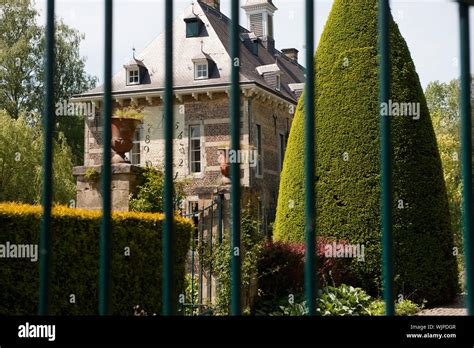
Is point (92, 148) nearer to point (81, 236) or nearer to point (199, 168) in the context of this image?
point (199, 168)

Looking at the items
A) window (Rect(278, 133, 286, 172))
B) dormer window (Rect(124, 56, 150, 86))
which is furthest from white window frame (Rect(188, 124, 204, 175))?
window (Rect(278, 133, 286, 172))

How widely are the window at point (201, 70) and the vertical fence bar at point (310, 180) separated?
18902 mm

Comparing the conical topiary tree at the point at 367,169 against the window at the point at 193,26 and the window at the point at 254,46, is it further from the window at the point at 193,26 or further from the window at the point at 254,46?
the window at the point at 254,46

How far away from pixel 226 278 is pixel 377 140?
10.6ft

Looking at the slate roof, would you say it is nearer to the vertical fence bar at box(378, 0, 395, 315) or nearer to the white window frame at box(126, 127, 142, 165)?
the white window frame at box(126, 127, 142, 165)

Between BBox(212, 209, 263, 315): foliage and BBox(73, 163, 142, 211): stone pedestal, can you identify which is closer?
BBox(212, 209, 263, 315): foliage

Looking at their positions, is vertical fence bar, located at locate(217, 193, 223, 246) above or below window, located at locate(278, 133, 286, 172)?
below

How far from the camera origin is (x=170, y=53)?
4.89ft

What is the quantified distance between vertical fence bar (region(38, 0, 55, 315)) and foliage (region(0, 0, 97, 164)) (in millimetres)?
21992

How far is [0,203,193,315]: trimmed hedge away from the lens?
19.0 feet

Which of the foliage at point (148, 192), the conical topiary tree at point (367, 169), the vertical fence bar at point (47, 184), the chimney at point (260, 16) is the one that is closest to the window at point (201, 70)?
the chimney at point (260, 16)

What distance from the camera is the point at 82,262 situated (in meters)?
6.48

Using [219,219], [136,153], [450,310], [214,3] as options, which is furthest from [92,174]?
[214,3]

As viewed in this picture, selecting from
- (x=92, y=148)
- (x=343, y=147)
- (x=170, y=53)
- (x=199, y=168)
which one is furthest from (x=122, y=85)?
(x=170, y=53)
